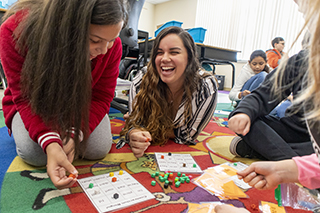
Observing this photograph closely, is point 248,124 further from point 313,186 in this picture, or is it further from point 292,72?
point 313,186

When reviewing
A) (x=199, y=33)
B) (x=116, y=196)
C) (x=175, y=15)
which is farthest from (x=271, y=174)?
(x=175, y=15)

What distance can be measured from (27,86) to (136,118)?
67 cm

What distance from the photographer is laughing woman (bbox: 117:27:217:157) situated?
4.14 ft

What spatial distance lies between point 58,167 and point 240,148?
93 centimetres

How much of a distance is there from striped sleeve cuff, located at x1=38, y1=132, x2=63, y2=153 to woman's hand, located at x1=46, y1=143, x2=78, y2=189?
16mm

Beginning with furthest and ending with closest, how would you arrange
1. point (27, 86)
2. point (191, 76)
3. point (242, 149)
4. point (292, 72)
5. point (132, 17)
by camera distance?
point (132, 17) < point (191, 76) < point (242, 149) < point (292, 72) < point (27, 86)

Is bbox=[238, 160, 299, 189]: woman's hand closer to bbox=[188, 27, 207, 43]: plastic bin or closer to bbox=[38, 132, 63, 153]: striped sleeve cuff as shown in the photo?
bbox=[38, 132, 63, 153]: striped sleeve cuff

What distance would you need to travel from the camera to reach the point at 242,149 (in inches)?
46.9

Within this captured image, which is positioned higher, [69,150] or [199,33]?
[199,33]

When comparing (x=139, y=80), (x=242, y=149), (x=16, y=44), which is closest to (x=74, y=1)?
(x=16, y=44)

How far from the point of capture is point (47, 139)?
0.73 m

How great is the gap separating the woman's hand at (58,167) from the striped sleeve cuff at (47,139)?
0.02 metres

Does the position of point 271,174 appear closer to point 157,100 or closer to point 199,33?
point 157,100

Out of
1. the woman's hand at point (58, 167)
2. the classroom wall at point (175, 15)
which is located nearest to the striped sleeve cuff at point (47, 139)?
the woman's hand at point (58, 167)
